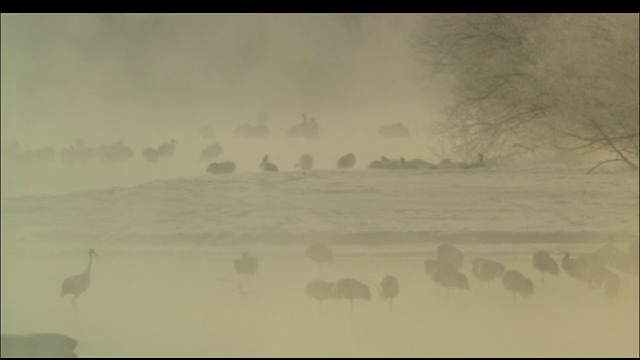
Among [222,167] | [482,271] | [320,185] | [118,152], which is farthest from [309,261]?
[118,152]

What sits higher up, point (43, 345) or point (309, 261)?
point (309, 261)

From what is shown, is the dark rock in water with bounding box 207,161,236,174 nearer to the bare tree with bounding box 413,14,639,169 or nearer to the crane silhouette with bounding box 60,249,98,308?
the crane silhouette with bounding box 60,249,98,308

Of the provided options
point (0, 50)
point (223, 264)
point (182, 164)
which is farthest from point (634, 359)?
point (0, 50)

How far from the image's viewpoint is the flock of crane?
1654 mm

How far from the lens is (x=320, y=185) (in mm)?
1688

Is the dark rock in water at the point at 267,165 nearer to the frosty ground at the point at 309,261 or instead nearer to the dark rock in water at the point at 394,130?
the frosty ground at the point at 309,261

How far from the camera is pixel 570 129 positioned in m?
1.71

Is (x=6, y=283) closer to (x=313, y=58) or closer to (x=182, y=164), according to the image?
(x=182, y=164)

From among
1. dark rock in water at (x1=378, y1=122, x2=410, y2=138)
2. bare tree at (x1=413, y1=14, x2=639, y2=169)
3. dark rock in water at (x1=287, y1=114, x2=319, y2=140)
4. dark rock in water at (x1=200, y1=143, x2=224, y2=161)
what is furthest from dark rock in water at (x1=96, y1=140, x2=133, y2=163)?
bare tree at (x1=413, y1=14, x2=639, y2=169)

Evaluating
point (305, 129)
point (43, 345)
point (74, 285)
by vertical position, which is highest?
point (305, 129)

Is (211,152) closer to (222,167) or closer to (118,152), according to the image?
(222,167)

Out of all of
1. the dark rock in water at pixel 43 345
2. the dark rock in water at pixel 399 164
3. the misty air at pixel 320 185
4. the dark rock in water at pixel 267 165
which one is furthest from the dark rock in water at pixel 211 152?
the dark rock in water at pixel 43 345

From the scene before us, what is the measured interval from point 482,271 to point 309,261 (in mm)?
438

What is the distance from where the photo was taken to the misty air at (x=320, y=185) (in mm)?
1642
